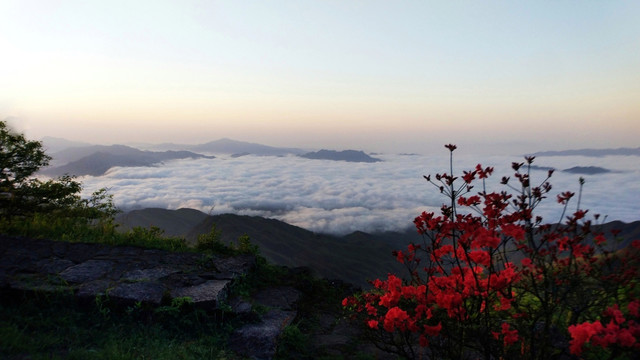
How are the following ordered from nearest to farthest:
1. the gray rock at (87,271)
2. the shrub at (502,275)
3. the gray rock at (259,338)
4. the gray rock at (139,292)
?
1. the shrub at (502,275)
2. the gray rock at (259,338)
3. the gray rock at (139,292)
4. the gray rock at (87,271)

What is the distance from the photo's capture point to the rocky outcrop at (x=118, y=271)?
5363mm

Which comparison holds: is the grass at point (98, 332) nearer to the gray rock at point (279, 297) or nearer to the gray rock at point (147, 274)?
the gray rock at point (147, 274)

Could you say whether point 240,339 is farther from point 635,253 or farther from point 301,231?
point 301,231

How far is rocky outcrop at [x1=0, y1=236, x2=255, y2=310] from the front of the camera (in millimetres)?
5363

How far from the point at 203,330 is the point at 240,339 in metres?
0.55

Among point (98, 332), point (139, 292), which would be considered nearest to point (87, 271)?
point (139, 292)

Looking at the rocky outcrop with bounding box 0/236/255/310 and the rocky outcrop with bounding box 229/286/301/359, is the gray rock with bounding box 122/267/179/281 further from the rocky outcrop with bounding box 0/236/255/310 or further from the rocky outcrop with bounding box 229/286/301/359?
the rocky outcrop with bounding box 229/286/301/359

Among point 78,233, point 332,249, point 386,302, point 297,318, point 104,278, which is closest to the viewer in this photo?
point 386,302

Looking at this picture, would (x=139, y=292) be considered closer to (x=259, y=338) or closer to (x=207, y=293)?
(x=207, y=293)

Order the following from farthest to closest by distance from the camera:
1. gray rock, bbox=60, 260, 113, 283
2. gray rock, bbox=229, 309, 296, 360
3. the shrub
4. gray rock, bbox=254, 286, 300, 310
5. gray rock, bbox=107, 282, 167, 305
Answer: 1. gray rock, bbox=254, 286, 300, 310
2. gray rock, bbox=60, 260, 113, 283
3. gray rock, bbox=107, 282, 167, 305
4. gray rock, bbox=229, 309, 296, 360
5. the shrub

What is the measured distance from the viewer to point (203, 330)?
5.11m

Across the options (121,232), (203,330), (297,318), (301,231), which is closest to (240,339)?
(203,330)

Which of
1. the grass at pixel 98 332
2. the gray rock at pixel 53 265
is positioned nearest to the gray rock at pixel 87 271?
the gray rock at pixel 53 265

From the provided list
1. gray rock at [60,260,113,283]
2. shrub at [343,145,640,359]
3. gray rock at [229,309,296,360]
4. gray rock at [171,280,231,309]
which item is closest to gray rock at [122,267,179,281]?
gray rock at [60,260,113,283]
